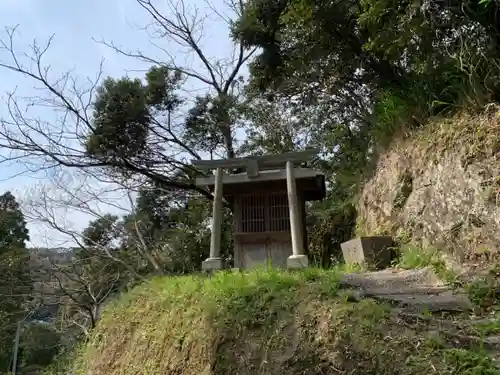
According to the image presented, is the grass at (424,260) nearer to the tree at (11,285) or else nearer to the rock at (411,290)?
the rock at (411,290)

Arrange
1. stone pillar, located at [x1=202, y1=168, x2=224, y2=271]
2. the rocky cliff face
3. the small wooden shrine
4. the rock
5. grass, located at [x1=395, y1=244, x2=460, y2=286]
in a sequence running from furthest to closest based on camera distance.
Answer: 1. the small wooden shrine
2. stone pillar, located at [x1=202, y1=168, x2=224, y2=271]
3. the rocky cliff face
4. grass, located at [x1=395, y1=244, x2=460, y2=286]
5. the rock

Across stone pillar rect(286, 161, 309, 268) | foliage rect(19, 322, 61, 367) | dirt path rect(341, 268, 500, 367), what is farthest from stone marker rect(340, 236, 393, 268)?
foliage rect(19, 322, 61, 367)

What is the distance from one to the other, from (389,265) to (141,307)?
3795mm

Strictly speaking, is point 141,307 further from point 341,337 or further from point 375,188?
point 375,188

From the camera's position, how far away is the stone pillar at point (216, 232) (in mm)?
7367

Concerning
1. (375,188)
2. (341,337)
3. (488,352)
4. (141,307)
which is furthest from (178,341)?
(375,188)

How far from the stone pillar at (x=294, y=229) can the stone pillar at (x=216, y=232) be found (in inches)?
47.5

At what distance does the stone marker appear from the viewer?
7.26m

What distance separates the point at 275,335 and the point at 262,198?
4.79 metres

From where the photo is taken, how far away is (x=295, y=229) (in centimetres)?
740

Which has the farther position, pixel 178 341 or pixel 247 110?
pixel 247 110

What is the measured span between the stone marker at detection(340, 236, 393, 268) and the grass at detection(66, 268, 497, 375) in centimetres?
214

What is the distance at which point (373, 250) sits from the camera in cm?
734

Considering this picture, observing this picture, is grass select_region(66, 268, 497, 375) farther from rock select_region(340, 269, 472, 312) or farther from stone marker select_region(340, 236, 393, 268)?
stone marker select_region(340, 236, 393, 268)
